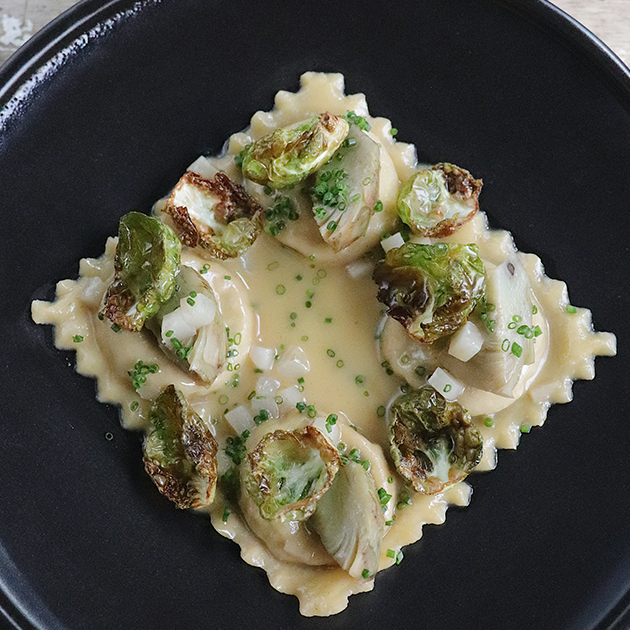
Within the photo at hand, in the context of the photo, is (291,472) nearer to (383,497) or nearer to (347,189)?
(383,497)

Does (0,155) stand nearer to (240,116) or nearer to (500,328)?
(240,116)

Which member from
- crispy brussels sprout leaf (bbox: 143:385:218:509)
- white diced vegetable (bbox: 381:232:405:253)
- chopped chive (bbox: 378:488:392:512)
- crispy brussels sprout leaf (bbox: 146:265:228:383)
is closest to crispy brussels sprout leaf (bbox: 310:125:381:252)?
white diced vegetable (bbox: 381:232:405:253)

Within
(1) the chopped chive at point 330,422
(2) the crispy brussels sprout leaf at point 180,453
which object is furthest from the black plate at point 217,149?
(1) the chopped chive at point 330,422

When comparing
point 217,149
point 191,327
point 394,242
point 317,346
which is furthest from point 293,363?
point 217,149

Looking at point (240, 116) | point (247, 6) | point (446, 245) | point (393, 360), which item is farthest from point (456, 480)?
point (247, 6)

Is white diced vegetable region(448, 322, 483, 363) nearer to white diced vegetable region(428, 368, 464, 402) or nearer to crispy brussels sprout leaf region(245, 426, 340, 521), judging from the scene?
white diced vegetable region(428, 368, 464, 402)

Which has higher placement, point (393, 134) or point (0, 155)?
point (0, 155)
